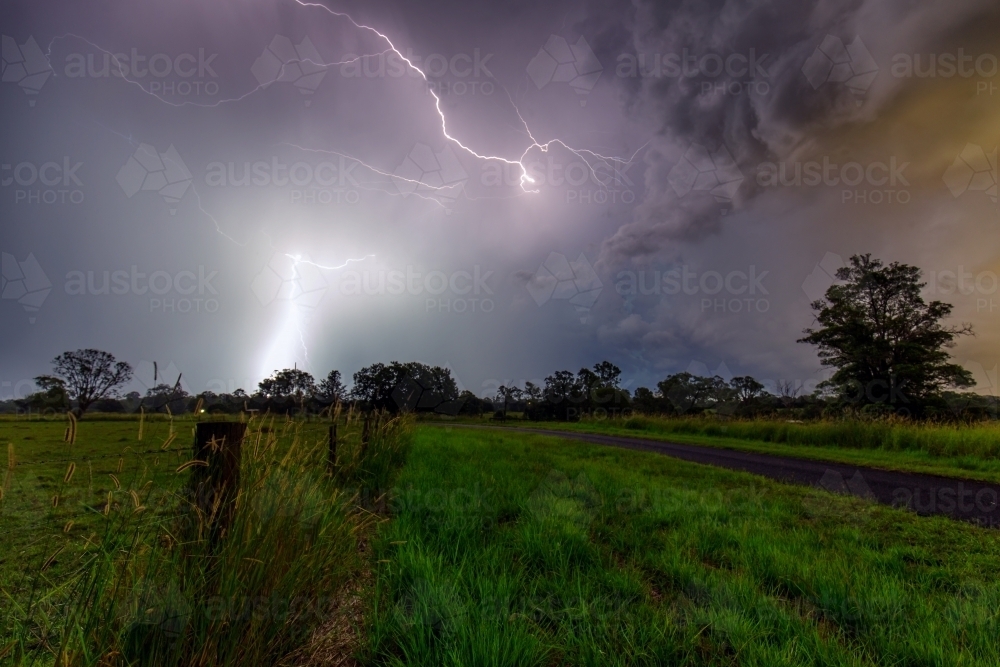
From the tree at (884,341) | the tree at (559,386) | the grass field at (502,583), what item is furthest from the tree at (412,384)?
the grass field at (502,583)

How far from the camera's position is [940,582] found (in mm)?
3150

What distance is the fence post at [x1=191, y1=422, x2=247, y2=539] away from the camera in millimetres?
2166

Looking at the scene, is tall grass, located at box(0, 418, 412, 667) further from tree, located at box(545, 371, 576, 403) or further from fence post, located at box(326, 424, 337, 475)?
tree, located at box(545, 371, 576, 403)

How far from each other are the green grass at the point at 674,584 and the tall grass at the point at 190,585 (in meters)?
0.50

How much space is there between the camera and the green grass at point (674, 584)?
2.22m

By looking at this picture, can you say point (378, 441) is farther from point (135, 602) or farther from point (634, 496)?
point (135, 602)

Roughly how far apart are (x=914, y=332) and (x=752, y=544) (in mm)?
40384

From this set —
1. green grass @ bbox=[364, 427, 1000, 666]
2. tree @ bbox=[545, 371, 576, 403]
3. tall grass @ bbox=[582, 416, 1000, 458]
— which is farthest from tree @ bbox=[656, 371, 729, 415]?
green grass @ bbox=[364, 427, 1000, 666]

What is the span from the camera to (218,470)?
2234 millimetres

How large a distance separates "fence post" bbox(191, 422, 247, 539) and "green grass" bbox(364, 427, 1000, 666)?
106 centimetres

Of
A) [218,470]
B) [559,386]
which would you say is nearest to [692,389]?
[559,386]

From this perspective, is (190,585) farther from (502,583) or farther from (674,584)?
(674,584)

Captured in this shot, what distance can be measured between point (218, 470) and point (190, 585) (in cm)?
55

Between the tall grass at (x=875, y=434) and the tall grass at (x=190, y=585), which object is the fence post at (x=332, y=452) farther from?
the tall grass at (x=875, y=434)
